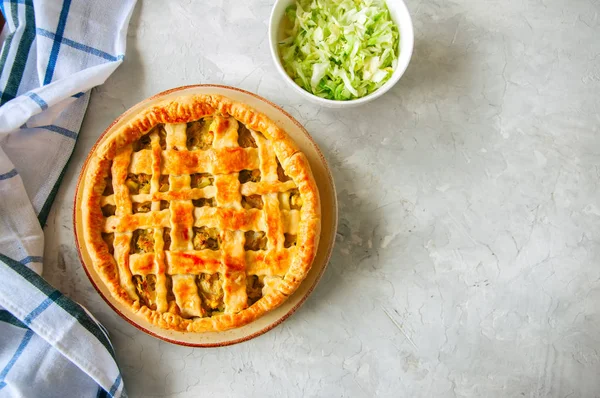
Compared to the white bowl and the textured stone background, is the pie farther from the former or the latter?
the textured stone background

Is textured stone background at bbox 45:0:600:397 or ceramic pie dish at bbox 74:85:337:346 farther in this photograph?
textured stone background at bbox 45:0:600:397

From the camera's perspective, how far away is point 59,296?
1.65 metres

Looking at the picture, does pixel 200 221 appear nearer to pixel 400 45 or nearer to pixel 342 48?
pixel 342 48

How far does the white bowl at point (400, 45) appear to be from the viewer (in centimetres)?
163

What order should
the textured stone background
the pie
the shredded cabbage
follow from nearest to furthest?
the pie → the shredded cabbage → the textured stone background

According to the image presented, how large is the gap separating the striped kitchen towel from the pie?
9.7 inches

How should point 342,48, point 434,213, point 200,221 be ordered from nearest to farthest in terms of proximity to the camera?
point 200,221 < point 342,48 < point 434,213

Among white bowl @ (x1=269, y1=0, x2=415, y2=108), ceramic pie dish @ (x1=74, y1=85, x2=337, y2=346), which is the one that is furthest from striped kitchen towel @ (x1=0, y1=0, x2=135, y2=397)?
white bowl @ (x1=269, y1=0, x2=415, y2=108)

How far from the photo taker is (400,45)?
5.64 ft

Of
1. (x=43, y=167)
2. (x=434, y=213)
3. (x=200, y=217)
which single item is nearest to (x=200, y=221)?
(x=200, y=217)

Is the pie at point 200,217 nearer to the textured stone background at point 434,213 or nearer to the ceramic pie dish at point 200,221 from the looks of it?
the ceramic pie dish at point 200,221

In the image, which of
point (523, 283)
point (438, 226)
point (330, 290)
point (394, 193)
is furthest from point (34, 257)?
point (523, 283)

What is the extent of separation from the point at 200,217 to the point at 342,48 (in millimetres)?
703

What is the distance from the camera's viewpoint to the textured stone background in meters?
1.79
